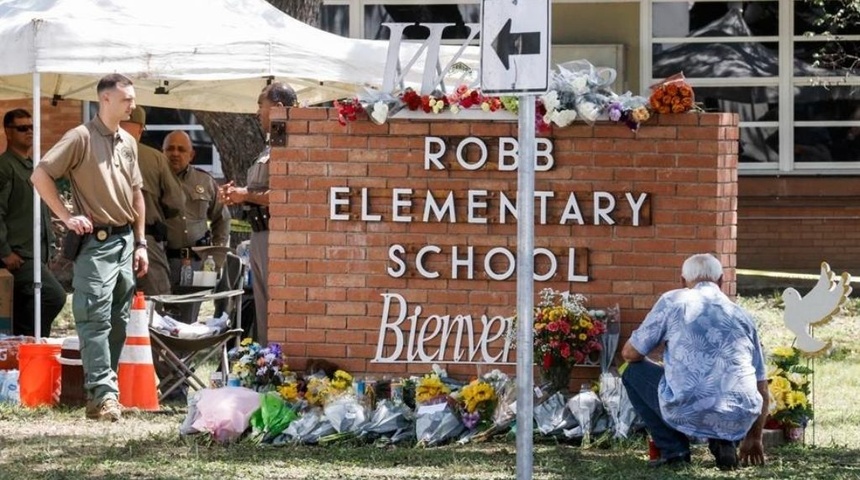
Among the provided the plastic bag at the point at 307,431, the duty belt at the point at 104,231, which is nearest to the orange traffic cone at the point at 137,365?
the duty belt at the point at 104,231

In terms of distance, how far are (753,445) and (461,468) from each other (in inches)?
55.4

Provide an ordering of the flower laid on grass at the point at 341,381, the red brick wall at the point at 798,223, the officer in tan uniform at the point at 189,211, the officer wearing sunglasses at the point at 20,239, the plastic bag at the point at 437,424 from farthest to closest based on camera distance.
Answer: the red brick wall at the point at 798,223 → the officer in tan uniform at the point at 189,211 → the officer wearing sunglasses at the point at 20,239 → the flower laid on grass at the point at 341,381 → the plastic bag at the point at 437,424

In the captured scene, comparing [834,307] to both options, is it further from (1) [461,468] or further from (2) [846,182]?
(2) [846,182]

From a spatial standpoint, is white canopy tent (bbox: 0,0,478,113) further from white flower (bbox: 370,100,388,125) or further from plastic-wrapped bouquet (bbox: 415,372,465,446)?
plastic-wrapped bouquet (bbox: 415,372,465,446)

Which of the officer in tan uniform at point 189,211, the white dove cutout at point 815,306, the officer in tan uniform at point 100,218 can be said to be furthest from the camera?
the officer in tan uniform at point 189,211

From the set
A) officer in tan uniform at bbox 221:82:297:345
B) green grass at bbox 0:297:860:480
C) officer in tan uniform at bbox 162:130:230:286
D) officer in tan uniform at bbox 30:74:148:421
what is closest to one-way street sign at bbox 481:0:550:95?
green grass at bbox 0:297:860:480

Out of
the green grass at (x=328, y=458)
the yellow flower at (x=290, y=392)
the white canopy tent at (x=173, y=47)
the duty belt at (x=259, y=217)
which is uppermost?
the white canopy tent at (x=173, y=47)

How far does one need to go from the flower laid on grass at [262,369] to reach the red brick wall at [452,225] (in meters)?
0.15

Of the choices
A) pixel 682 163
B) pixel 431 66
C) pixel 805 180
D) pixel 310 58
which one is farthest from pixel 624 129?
pixel 805 180

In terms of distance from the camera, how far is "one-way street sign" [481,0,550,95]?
600cm

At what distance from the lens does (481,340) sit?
8820 mm

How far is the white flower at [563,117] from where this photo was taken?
8.53 meters

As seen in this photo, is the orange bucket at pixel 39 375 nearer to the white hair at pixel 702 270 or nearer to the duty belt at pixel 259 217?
the duty belt at pixel 259 217

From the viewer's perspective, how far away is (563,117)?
8.52 m
